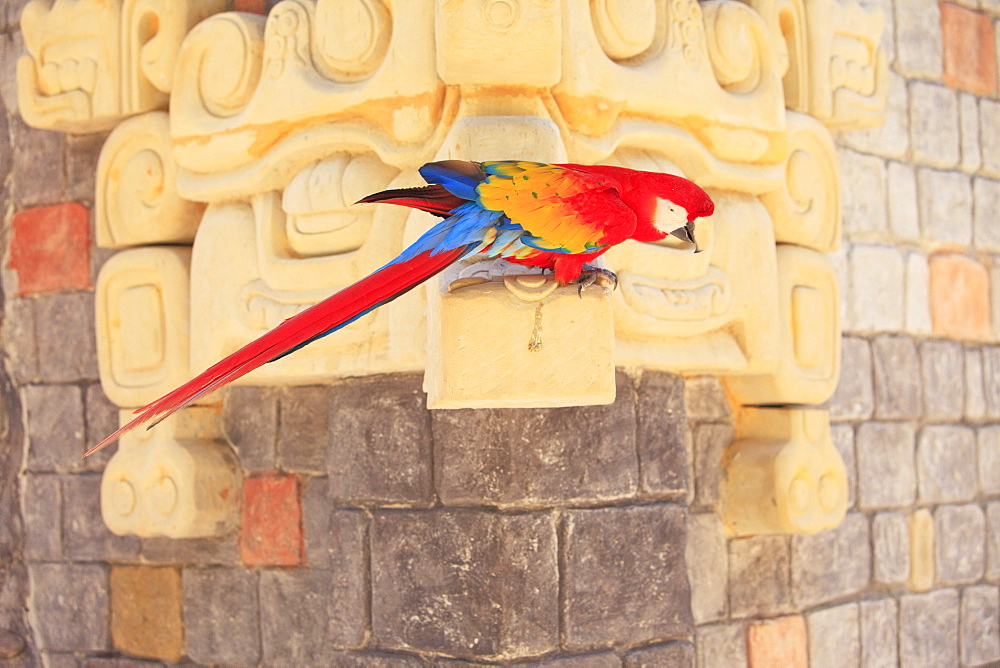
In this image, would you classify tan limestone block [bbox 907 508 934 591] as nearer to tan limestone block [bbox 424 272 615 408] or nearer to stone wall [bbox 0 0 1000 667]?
stone wall [bbox 0 0 1000 667]

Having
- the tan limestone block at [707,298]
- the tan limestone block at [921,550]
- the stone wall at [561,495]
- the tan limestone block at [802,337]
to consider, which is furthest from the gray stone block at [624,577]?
the tan limestone block at [921,550]

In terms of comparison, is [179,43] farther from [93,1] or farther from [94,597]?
A: [94,597]

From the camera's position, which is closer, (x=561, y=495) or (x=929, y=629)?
(x=561, y=495)

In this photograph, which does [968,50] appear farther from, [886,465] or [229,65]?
[229,65]

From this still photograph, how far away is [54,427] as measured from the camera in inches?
119

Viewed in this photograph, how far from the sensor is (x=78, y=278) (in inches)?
119

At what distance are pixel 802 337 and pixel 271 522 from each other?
4.96 feet

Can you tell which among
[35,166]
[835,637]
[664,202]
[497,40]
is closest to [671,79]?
[497,40]

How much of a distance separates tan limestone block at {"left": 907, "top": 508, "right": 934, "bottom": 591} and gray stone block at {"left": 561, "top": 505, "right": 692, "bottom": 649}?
1331 mm

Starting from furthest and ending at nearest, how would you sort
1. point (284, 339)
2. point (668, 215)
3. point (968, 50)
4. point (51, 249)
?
point (968, 50) < point (51, 249) < point (668, 215) < point (284, 339)

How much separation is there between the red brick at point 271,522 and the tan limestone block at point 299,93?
0.76 m

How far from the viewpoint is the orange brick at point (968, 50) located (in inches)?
151

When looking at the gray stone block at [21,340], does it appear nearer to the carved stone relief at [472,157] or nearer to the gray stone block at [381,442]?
the carved stone relief at [472,157]

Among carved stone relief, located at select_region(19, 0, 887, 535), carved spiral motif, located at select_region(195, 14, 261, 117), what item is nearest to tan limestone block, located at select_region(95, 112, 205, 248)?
carved stone relief, located at select_region(19, 0, 887, 535)
